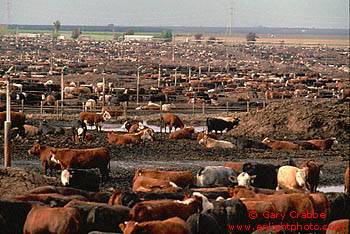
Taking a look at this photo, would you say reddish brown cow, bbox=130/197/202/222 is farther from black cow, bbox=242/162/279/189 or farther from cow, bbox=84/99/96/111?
cow, bbox=84/99/96/111

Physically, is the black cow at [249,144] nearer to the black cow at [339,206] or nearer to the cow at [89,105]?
the black cow at [339,206]

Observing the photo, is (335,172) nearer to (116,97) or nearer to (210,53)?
(116,97)

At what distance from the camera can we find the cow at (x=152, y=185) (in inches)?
522

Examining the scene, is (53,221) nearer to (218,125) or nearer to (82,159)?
(82,159)

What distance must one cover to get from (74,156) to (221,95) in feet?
102

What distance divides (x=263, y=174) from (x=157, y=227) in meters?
6.39

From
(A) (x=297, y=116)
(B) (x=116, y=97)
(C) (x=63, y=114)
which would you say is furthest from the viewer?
(B) (x=116, y=97)

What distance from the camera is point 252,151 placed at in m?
22.1

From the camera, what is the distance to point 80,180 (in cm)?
1439

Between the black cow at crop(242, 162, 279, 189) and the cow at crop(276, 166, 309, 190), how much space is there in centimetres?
12

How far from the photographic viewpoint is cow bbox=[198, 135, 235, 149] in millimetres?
22875

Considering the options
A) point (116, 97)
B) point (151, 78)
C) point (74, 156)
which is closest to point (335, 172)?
point (74, 156)

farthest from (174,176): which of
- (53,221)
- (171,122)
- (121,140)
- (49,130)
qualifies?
(171,122)

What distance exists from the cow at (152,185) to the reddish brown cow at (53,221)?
330cm
